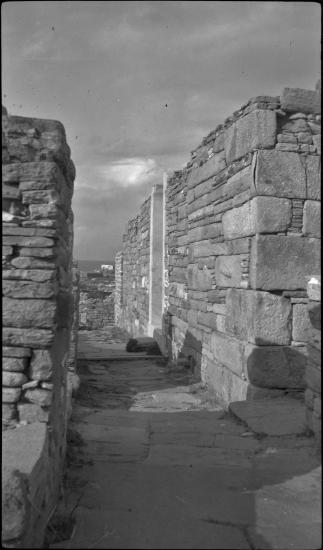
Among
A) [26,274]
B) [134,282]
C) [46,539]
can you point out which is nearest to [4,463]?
[46,539]

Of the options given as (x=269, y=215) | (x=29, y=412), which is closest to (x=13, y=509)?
(x=29, y=412)

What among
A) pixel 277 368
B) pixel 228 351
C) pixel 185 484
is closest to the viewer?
pixel 185 484

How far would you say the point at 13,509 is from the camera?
2041 millimetres

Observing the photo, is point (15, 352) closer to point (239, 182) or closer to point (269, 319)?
point (269, 319)

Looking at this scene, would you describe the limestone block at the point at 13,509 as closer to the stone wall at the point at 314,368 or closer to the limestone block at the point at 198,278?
the stone wall at the point at 314,368

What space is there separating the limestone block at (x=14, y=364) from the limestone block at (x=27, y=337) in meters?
0.09

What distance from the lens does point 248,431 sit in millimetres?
4438

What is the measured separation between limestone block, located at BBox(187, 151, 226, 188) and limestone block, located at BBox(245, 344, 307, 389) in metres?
2.51

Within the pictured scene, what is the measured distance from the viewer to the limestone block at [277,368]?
5.18 m

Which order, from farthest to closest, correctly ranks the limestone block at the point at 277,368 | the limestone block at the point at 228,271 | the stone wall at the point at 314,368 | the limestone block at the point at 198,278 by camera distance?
the limestone block at the point at 198,278, the limestone block at the point at 228,271, the limestone block at the point at 277,368, the stone wall at the point at 314,368

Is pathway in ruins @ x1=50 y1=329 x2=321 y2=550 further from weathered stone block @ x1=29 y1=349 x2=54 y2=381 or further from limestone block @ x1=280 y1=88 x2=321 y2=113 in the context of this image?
limestone block @ x1=280 y1=88 x2=321 y2=113

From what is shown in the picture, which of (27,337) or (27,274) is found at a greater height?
(27,274)

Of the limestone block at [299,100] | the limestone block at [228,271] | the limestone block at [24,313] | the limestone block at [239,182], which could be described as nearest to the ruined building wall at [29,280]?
the limestone block at [24,313]

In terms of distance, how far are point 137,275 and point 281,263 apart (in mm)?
9258
